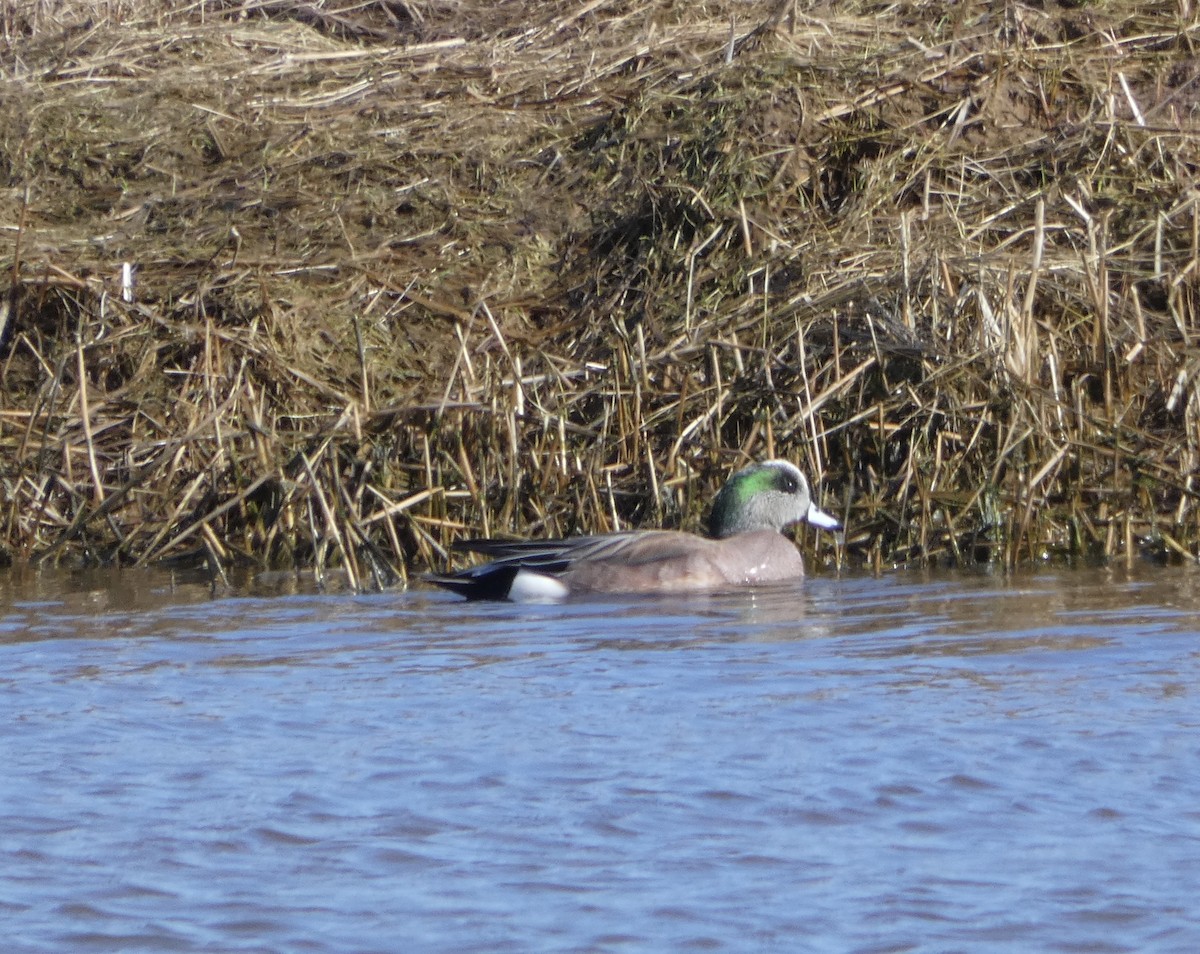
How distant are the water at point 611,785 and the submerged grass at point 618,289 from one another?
1.49 meters

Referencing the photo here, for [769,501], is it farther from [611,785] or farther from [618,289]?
[611,785]

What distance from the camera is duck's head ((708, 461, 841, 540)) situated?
23.7 ft

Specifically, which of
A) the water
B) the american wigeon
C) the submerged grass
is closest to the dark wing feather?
the american wigeon

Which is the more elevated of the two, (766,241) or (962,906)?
(766,241)

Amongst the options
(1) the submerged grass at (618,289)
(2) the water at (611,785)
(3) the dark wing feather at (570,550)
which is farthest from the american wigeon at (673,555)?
(2) the water at (611,785)

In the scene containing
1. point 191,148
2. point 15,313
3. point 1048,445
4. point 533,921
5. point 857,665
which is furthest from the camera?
point 191,148

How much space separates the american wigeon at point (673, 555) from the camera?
22.5 feet

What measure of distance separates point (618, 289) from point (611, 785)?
16.1ft

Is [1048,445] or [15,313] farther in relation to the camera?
[15,313]

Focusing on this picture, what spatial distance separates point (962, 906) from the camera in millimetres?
3199

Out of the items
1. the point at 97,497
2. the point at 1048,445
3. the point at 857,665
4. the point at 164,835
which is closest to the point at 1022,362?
→ the point at 1048,445

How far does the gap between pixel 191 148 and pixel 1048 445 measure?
4.93m

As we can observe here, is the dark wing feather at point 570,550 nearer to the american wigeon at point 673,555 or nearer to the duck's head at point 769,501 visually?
the american wigeon at point 673,555

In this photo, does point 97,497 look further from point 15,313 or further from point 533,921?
point 533,921
